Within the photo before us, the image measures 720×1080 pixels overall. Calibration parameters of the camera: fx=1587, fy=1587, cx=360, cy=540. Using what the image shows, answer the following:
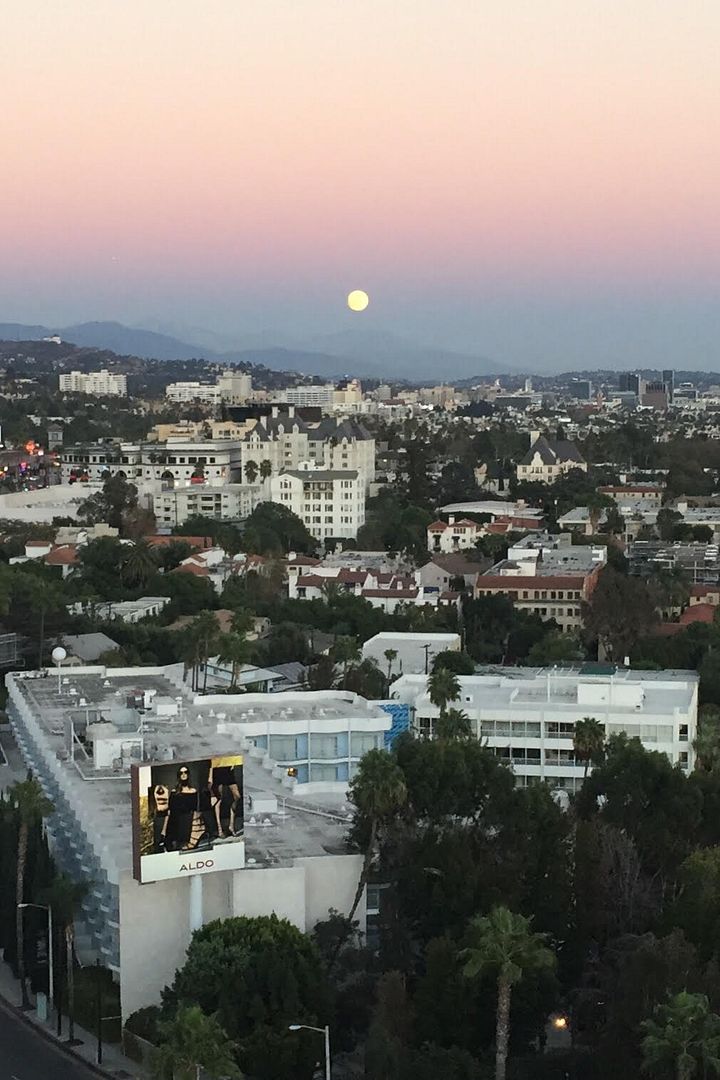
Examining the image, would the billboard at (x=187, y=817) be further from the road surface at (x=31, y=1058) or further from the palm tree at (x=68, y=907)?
the road surface at (x=31, y=1058)

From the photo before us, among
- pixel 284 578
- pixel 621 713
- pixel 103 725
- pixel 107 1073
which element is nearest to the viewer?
pixel 107 1073

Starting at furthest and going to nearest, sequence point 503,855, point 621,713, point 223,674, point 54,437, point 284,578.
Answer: point 54,437 → point 284,578 → point 223,674 → point 621,713 → point 503,855

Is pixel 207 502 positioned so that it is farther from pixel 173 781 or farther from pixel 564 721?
pixel 173 781

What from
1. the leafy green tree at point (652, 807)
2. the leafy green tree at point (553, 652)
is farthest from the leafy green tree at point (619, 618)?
the leafy green tree at point (652, 807)

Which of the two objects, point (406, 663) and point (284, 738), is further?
point (406, 663)

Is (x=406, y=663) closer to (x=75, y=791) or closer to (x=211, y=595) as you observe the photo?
(x=211, y=595)

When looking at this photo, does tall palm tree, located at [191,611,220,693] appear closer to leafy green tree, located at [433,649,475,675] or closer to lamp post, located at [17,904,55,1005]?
leafy green tree, located at [433,649,475,675]

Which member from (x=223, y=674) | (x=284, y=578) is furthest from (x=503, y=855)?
(x=284, y=578)
